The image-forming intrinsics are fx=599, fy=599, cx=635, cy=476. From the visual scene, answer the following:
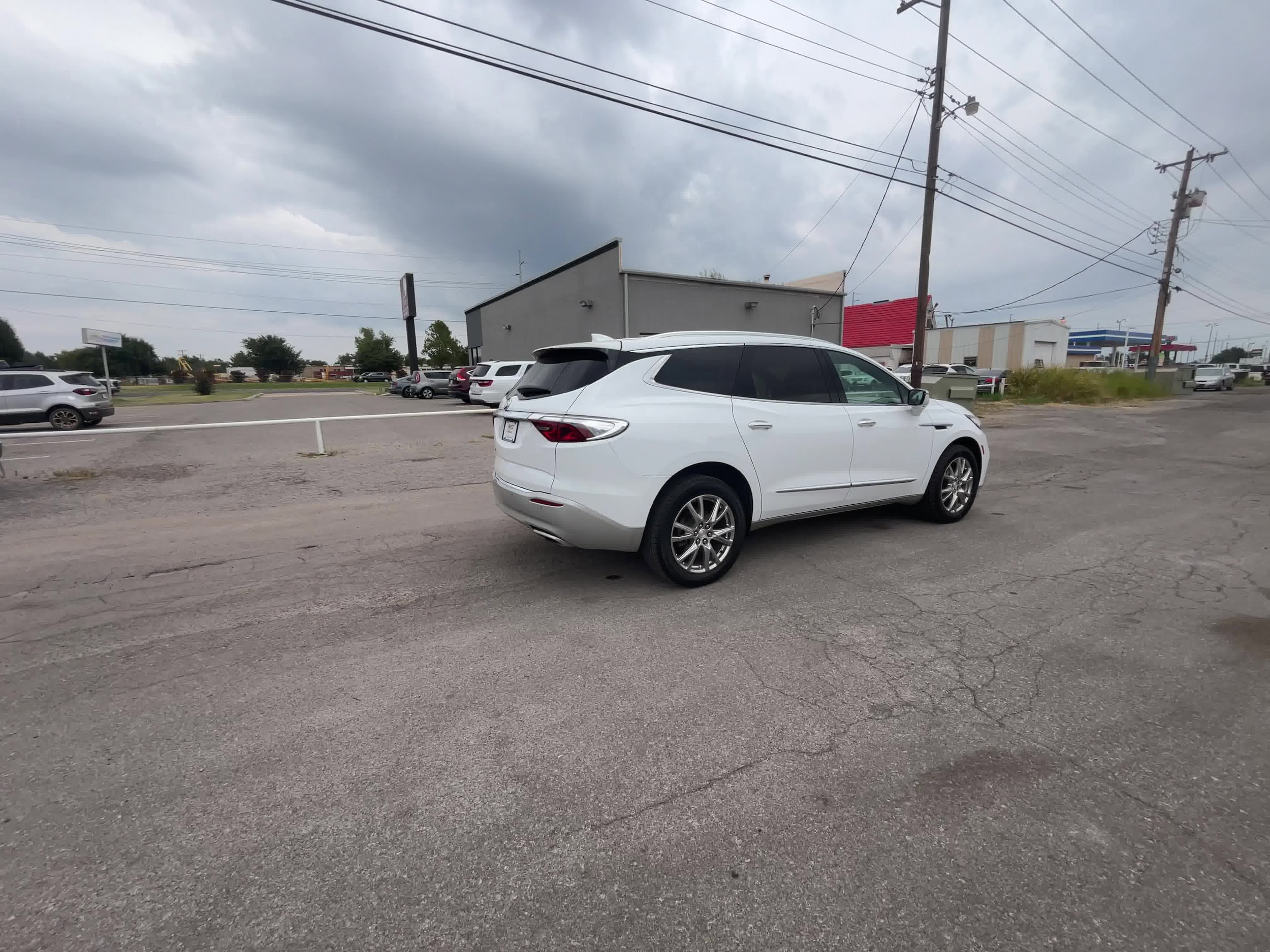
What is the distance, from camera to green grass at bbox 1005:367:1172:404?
25.4 m

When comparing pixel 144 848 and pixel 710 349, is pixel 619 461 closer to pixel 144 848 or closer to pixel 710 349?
pixel 710 349

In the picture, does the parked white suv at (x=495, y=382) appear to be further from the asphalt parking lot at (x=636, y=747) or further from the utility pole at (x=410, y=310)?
the utility pole at (x=410, y=310)

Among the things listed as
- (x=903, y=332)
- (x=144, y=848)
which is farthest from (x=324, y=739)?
(x=903, y=332)

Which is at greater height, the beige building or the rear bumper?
the beige building

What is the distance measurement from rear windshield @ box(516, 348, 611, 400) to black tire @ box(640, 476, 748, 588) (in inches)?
37.3

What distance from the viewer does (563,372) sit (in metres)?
4.35

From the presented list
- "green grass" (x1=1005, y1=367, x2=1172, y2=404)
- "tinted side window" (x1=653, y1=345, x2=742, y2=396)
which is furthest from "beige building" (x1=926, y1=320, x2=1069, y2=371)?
"tinted side window" (x1=653, y1=345, x2=742, y2=396)

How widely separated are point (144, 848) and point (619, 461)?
2752mm

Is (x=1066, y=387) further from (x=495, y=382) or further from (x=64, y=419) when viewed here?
(x=64, y=419)

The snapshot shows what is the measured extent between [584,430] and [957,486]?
4.09m

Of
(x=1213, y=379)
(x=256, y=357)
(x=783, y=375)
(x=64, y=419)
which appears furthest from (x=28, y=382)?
(x=256, y=357)

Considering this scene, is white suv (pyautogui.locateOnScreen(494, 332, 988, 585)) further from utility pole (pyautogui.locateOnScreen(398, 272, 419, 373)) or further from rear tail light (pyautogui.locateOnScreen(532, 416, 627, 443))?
→ utility pole (pyautogui.locateOnScreen(398, 272, 419, 373))

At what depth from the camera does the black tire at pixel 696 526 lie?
4039 millimetres

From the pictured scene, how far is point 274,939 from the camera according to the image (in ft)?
5.56
